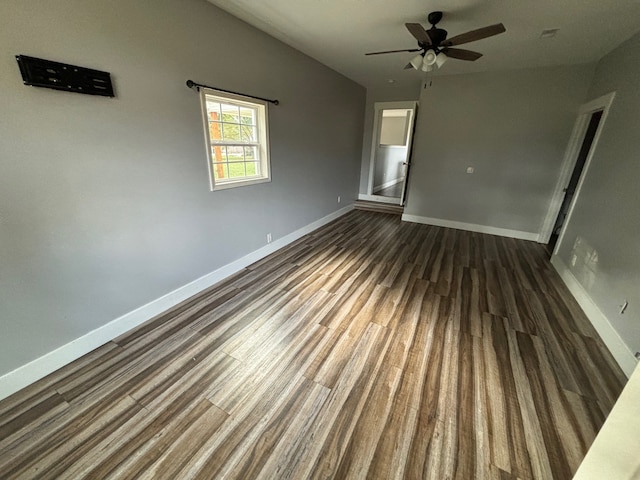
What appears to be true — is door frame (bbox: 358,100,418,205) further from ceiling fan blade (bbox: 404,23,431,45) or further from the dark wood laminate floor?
ceiling fan blade (bbox: 404,23,431,45)

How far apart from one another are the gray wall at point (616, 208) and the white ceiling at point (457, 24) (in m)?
0.46

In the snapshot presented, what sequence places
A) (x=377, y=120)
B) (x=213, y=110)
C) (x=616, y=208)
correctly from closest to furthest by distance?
(x=616, y=208)
(x=213, y=110)
(x=377, y=120)

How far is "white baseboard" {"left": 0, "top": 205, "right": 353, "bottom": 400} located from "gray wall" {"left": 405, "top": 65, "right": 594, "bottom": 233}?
13.4 ft

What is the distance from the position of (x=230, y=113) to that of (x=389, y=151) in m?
6.85

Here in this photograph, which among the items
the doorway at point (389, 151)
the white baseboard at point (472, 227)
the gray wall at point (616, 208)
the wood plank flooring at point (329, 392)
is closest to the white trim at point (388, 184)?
the doorway at point (389, 151)

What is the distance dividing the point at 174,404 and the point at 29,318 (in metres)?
1.13

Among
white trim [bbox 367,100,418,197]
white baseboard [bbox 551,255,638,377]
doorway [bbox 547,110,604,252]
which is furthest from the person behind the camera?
white trim [bbox 367,100,418,197]

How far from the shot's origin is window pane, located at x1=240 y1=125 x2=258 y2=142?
313cm

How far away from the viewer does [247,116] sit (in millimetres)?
3156

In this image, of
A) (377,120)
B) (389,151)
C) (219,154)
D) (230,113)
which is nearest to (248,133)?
(230,113)

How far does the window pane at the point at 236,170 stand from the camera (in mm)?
3103

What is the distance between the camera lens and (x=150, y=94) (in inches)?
82.0

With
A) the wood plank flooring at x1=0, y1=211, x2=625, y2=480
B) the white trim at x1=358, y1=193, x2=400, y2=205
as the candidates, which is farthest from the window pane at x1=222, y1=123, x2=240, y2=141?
the white trim at x1=358, y1=193, x2=400, y2=205

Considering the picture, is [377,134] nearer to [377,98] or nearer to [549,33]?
[377,98]
